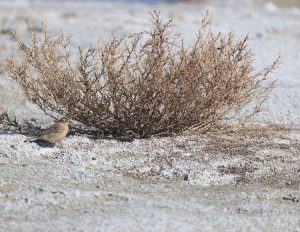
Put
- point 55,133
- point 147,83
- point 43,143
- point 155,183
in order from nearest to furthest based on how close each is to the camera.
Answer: point 155,183 → point 55,133 → point 43,143 → point 147,83

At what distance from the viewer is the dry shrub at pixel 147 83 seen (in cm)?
681

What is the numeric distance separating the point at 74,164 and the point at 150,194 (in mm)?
920

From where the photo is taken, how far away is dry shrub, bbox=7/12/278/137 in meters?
6.81

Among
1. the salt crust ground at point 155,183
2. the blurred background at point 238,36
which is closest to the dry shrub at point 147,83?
the salt crust ground at point 155,183

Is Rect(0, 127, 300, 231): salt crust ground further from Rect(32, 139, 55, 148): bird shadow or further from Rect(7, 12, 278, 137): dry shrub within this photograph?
Rect(7, 12, 278, 137): dry shrub

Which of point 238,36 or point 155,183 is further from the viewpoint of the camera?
point 238,36

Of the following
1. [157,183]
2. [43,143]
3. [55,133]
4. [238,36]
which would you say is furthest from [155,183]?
[238,36]

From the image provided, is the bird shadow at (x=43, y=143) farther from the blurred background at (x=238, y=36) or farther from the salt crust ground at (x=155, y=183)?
the blurred background at (x=238, y=36)

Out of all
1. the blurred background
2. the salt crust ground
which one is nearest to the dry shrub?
the salt crust ground

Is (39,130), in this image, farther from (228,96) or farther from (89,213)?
(89,213)

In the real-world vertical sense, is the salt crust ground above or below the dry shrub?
below

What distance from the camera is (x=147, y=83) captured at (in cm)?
686

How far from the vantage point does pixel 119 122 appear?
709 cm

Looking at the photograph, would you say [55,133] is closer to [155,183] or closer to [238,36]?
[155,183]
